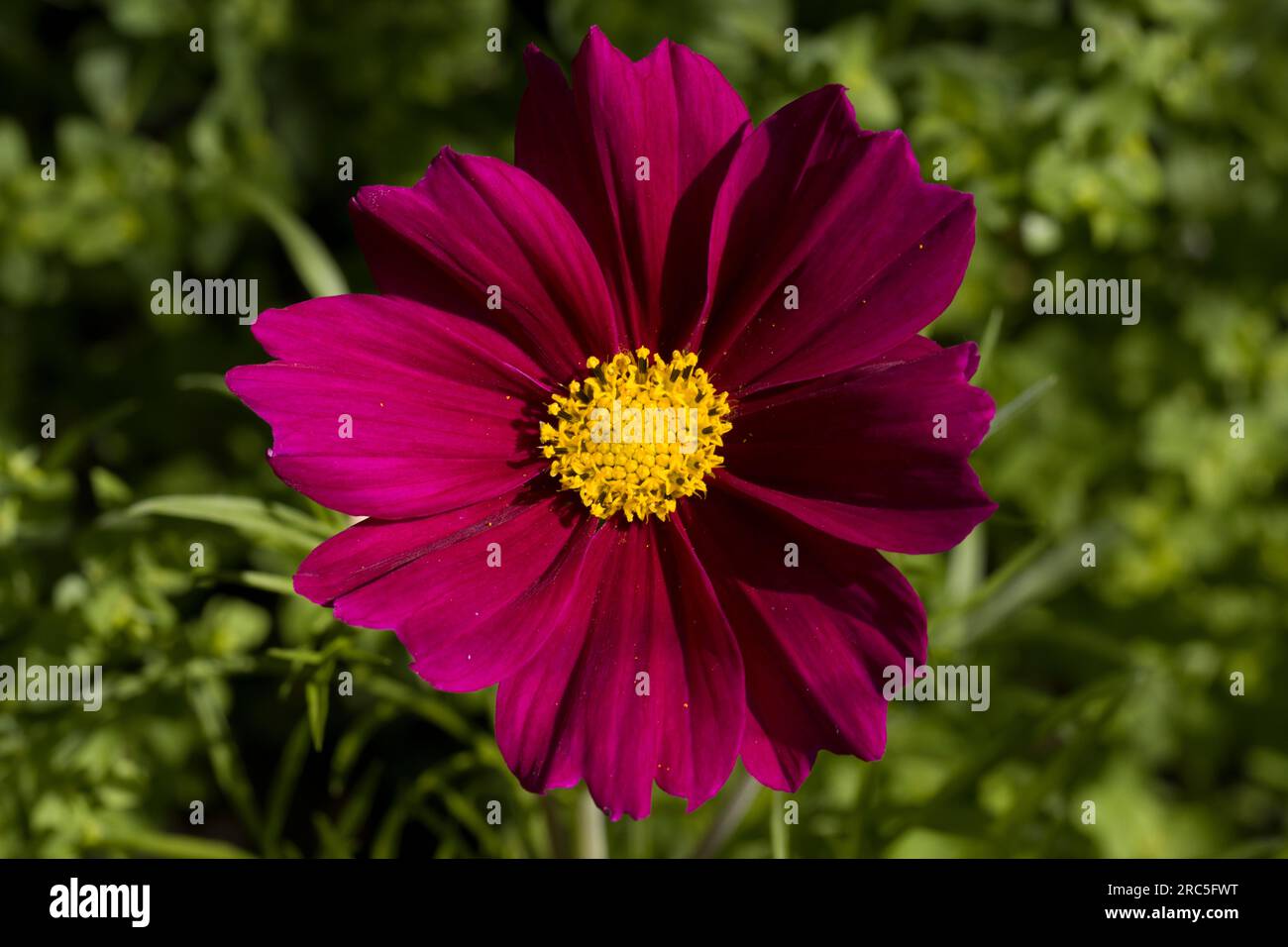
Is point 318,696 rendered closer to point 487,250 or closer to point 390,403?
point 390,403

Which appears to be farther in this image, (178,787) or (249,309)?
(249,309)

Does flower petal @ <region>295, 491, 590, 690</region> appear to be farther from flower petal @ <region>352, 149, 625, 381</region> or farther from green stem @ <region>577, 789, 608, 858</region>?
green stem @ <region>577, 789, 608, 858</region>

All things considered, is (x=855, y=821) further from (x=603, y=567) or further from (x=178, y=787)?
(x=178, y=787)

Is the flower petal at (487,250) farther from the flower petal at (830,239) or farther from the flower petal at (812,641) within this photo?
the flower petal at (812,641)

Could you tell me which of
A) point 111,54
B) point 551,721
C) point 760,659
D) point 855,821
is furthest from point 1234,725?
point 111,54

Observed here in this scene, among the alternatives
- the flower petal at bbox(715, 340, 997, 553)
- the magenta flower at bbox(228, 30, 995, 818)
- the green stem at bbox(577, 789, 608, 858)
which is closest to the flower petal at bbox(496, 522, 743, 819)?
the magenta flower at bbox(228, 30, 995, 818)

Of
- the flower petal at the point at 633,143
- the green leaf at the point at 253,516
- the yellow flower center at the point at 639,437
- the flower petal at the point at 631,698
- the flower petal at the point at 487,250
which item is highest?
the flower petal at the point at 633,143

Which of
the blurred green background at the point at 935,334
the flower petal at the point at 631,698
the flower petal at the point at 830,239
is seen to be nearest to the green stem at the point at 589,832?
the blurred green background at the point at 935,334
